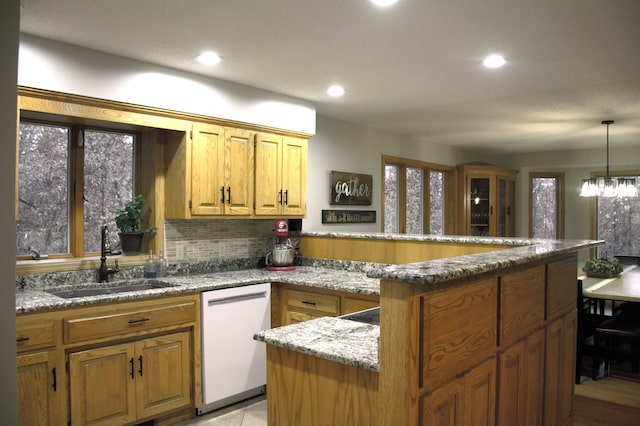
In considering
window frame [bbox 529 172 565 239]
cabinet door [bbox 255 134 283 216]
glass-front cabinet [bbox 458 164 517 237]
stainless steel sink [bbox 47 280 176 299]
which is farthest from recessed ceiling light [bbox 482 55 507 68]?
window frame [bbox 529 172 565 239]

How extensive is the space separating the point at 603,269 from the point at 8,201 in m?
5.47

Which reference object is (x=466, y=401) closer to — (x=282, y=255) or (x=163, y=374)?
(x=163, y=374)

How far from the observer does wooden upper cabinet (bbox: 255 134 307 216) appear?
13.1ft

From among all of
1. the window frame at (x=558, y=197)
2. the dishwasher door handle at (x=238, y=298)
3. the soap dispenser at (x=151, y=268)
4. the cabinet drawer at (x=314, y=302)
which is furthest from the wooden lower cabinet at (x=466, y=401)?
the window frame at (x=558, y=197)

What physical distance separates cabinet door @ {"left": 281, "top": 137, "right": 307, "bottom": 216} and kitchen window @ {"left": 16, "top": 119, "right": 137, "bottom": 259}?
1.23 m

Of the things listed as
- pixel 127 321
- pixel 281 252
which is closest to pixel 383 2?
pixel 127 321

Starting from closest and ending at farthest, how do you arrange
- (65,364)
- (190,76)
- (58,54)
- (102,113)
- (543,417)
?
(543,417) < (65,364) < (58,54) < (102,113) < (190,76)

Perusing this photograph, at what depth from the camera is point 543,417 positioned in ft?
8.16

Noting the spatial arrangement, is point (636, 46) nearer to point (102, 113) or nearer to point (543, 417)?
point (543, 417)

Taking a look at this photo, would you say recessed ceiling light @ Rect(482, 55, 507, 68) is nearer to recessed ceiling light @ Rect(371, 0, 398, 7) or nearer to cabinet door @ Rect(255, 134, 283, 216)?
recessed ceiling light @ Rect(371, 0, 398, 7)

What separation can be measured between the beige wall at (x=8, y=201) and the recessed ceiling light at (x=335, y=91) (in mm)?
3083

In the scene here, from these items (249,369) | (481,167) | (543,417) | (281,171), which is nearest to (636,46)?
(543,417)

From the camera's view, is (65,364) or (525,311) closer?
(525,311)

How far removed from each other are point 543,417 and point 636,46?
217 centimetres
